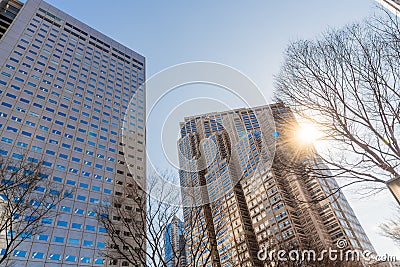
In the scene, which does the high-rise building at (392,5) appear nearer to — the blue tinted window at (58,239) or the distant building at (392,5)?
the distant building at (392,5)

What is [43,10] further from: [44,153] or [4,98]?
[44,153]

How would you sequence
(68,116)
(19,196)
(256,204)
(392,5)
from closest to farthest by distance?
1. (392,5)
2. (19,196)
3. (68,116)
4. (256,204)

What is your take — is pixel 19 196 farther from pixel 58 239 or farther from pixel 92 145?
pixel 92 145

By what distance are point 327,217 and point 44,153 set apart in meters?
48.6

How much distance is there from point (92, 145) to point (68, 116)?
6.16 m

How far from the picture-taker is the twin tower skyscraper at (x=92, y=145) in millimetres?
26330

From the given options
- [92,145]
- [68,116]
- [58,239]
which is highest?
[68,116]

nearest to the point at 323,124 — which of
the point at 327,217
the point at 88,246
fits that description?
the point at 88,246

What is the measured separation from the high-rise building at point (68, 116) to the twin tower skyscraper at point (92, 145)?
4.9 inches

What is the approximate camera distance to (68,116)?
3619 centimetres

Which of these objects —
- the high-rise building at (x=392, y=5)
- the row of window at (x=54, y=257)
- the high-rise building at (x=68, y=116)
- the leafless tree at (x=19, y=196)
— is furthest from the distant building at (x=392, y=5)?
the row of window at (x=54, y=257)

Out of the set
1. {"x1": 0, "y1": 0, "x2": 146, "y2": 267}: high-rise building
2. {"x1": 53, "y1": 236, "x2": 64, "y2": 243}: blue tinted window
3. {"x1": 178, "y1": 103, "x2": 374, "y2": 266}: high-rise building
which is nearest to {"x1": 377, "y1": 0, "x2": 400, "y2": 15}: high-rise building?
{"x1": 178, "y1": 103, "x2": 374, "y2": 266}: high-rise building

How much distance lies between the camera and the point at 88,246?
2666 cm

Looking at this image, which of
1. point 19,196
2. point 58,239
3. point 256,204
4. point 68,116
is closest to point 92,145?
point 68,116
